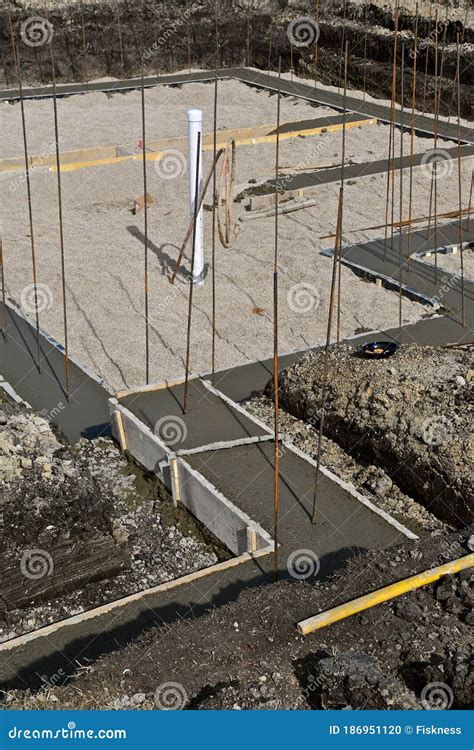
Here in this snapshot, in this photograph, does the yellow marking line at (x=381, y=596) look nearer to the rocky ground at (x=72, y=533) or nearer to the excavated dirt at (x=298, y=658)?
the excavated dirt at (x=298, y=658)

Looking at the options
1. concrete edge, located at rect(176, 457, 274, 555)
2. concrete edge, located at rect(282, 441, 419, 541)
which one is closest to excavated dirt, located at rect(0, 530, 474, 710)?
concrete edge, located at rect(282, 441, 419, 541)

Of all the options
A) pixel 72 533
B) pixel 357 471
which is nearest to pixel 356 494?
pixel 357 471

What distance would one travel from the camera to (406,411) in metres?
8.15

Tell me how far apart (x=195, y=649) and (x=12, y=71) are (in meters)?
19.8

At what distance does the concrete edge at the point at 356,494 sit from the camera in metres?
7.11

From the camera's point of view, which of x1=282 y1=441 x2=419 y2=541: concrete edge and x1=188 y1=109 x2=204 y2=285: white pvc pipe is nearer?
x1=282 y1=441 x2=419 y2=541: concrete edge

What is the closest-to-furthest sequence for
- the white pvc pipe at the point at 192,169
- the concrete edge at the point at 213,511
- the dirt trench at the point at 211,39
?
the concrete edge at the point at 213,511, the white pvc pipe at the point at 192,169, the dirt trench at the point at 211,39

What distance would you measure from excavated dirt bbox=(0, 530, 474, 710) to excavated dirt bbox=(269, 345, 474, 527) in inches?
60.1

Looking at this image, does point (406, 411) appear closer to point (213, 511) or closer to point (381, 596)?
point (213, 511)

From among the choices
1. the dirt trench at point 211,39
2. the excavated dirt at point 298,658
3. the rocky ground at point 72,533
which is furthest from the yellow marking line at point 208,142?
the excavated dirt at point 298,658

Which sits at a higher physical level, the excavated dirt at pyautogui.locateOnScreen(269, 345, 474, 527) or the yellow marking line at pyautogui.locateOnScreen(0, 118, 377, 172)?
the yellow marking line at pyautogui.locateOnScreen(0, 118, 377, 172)

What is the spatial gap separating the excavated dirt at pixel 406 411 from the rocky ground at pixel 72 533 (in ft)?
5.85

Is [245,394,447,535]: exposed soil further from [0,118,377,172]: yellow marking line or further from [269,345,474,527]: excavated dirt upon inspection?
[0,118,377,172]: yellow marking line

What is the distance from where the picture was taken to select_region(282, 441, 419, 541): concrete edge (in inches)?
280
